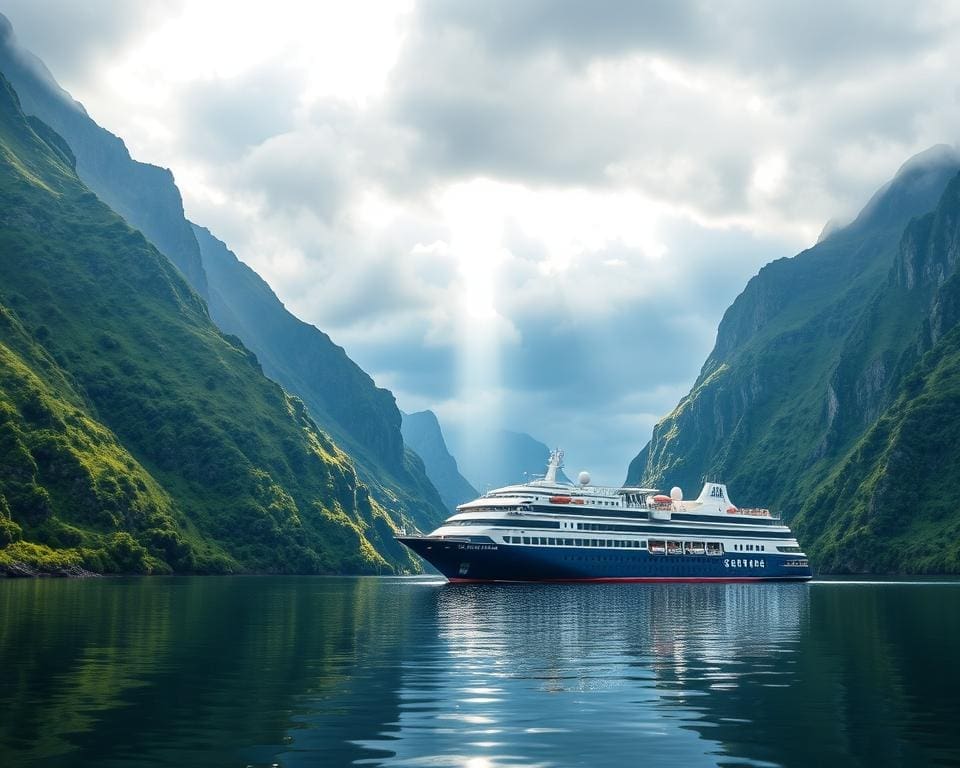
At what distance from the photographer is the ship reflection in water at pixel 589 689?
32812 millimetres

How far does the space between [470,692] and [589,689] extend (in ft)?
18.2

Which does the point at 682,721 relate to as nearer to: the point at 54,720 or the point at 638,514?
the point at 54,720

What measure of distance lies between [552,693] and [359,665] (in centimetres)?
1394

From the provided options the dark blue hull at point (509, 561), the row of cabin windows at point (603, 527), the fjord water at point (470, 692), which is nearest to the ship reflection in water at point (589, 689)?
the fjord water at point (470, 692)

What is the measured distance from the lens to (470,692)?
147 ft

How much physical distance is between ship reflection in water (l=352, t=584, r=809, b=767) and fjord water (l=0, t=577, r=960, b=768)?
162 mm

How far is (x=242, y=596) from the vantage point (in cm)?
13525

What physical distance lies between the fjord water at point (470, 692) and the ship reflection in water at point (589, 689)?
0.53 feet

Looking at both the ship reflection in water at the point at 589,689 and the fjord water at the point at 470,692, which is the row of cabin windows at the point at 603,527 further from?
the fjord water at the point at 470,692

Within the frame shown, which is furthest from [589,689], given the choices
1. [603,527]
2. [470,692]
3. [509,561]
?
[603,527]

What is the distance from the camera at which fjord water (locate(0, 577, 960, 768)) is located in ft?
106

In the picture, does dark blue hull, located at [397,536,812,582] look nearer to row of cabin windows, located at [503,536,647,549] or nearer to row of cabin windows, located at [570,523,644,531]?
row of cabin windows, located at [503,536,647,549]

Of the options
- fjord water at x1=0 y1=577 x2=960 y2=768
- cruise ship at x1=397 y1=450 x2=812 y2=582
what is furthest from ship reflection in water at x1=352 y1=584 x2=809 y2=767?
cruise ship at x1=397 y1=450 x2=812 y2=582

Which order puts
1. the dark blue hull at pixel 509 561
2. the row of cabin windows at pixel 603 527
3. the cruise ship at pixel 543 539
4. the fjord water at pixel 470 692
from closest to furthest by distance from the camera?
the fjord water at pixel 470 692 → the dark blue hull at pixel 509 561 → the cruise ship at pixel 543 539 → the row of cabin windows at pixel 603 527
